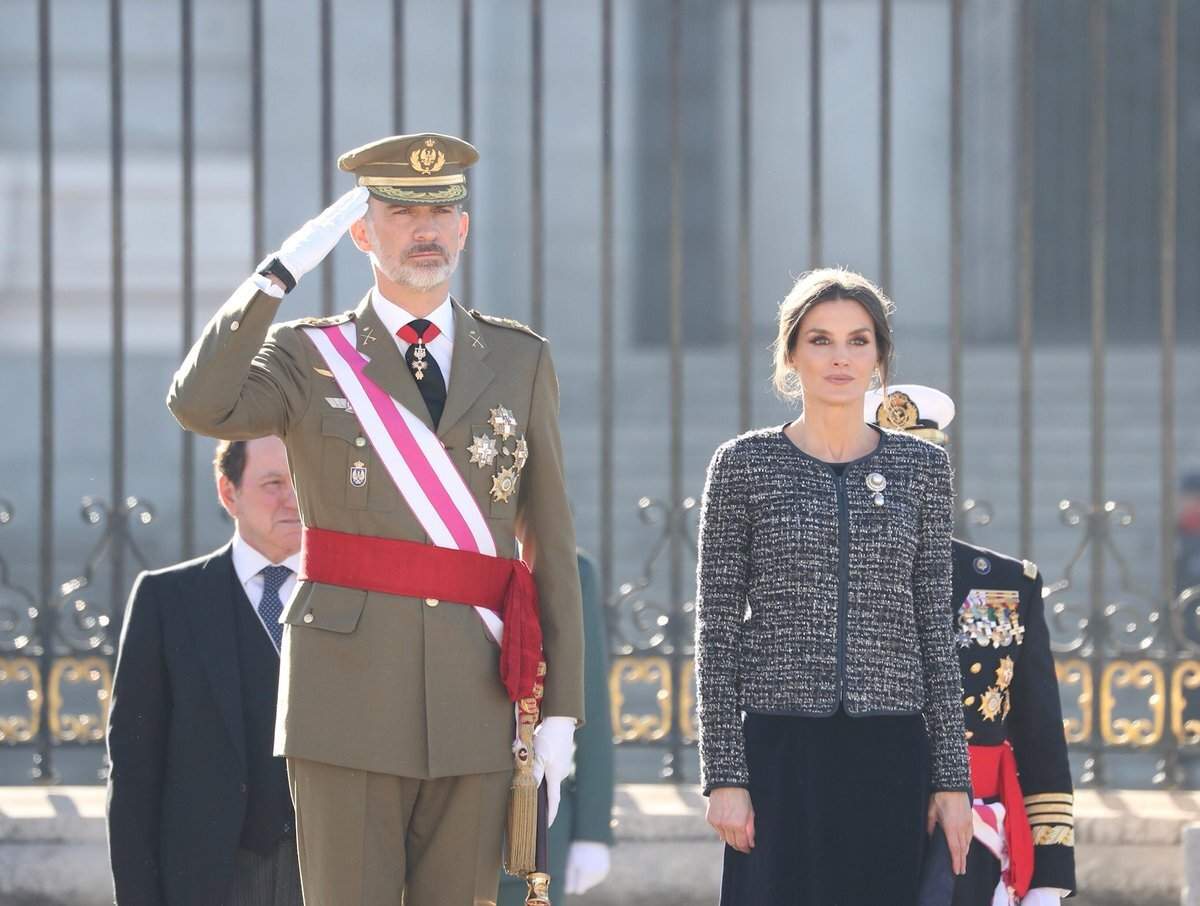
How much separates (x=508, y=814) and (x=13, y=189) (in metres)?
10.8

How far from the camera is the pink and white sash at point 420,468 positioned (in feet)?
9.89

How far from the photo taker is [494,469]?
10.1ft

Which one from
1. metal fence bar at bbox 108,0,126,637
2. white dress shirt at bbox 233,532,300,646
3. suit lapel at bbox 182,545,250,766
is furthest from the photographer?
metal fence bar at bbox 108,0,126,637

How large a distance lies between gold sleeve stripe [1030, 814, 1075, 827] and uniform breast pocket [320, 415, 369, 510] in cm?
119

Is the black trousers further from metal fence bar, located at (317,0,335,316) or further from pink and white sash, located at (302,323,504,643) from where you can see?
metal fence bar, located at (317,0,335,316)

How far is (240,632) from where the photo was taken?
3410mm

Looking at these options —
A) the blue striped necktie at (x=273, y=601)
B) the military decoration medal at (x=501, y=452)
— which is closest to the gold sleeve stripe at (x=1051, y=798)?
the military decoration medal at (x=501, y=452)

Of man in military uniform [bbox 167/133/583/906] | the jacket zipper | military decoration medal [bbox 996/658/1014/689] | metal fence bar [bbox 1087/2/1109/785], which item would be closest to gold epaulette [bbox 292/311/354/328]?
man in military uniform [bbox 167/133/583/906]

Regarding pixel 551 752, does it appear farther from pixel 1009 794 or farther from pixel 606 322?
pixel 606 322

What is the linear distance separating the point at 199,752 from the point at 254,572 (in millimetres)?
314

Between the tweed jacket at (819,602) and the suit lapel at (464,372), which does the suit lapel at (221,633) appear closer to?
the suit lapel at (464,372)

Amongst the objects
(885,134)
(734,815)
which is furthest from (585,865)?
(885,134)

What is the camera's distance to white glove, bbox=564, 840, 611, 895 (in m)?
3.88

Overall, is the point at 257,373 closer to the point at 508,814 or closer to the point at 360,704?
the point at 360,704
